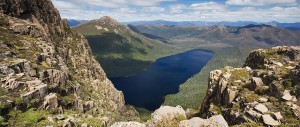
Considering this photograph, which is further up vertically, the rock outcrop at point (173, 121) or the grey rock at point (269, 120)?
the rock outcrop at point (173, 121)

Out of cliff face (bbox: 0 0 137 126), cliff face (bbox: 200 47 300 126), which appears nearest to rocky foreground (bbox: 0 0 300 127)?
cliff face (bbox: 200 47 300 126)

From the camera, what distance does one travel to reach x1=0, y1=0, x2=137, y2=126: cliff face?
2212 inches

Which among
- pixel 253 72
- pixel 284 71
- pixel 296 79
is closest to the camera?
pixel 296 79

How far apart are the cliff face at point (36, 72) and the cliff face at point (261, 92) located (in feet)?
91.2

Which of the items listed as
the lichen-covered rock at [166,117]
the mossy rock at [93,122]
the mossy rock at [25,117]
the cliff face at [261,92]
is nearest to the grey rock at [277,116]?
the cliff face at [261,92]

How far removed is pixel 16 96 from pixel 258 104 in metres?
47.2

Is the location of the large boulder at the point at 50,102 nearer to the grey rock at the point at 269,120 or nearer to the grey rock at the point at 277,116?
the grey rock at the point at 269,120

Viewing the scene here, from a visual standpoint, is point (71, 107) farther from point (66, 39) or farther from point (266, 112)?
point (66, 39)

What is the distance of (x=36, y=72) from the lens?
79312 millimetres

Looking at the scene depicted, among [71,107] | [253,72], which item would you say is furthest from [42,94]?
[253,72]

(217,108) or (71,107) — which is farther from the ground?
(217,108)

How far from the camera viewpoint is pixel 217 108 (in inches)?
2292

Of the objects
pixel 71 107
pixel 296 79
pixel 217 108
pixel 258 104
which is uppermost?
pixel 296 79

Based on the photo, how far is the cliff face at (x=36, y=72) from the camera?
56.2m
